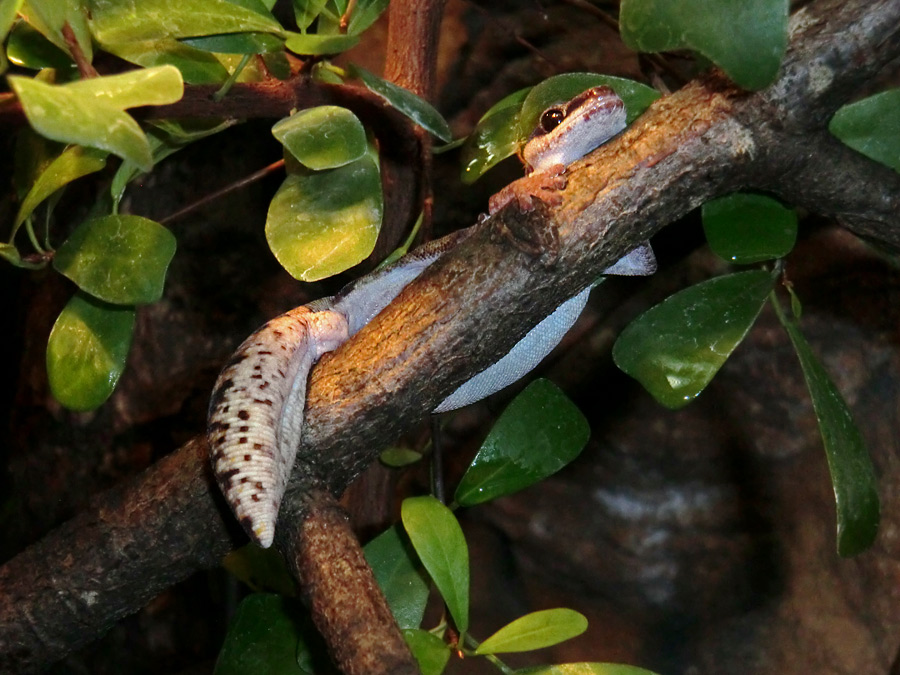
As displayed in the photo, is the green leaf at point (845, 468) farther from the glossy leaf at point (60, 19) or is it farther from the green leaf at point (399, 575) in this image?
the glossy leaf at point (60, 19)

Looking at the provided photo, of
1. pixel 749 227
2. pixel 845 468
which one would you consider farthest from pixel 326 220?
pixel 845 468

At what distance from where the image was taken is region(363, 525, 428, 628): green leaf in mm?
1740

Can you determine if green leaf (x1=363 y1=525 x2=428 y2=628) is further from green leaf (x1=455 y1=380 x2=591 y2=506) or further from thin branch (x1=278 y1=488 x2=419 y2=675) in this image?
thin branch (x1=278 y1=488 x2=419 y2=675)

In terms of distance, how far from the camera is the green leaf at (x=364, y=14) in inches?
68.0

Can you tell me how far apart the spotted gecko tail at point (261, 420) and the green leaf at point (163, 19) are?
2.19ft

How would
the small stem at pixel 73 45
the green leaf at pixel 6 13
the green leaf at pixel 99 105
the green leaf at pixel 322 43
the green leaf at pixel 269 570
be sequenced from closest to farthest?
the green leaf at pixel 99 105 < the green leaf at pixel 6 13 < the small stem at pixel 73 45 < the green leaf at pixel 322 43 < the green leaf at pixel 269 570

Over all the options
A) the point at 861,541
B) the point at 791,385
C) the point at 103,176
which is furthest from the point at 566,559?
the point at 103,176

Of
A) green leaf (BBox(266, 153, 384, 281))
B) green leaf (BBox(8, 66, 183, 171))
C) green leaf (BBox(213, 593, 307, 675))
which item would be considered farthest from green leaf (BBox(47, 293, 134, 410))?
green leaf (BBox(8, 66, 183, 171))

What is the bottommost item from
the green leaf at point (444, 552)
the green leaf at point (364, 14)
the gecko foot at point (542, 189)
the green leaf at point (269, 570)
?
the green leaf at point (269, 570)

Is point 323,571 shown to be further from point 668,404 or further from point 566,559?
point 566,559

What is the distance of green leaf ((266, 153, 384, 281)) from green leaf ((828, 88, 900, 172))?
100 centimetres

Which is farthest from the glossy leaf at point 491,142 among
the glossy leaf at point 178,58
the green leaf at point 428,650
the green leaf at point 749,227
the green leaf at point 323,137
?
→ the green leaf at point 428,650

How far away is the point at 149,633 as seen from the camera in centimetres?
328

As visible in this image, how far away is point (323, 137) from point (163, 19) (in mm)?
374
